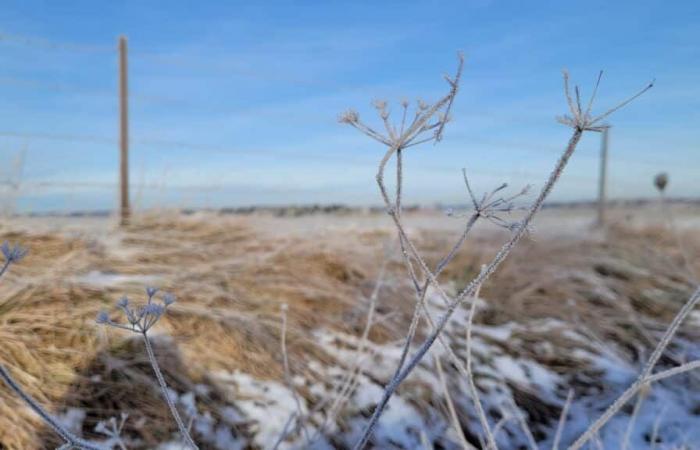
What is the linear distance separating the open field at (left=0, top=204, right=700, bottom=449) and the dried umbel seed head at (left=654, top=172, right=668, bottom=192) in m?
0.50

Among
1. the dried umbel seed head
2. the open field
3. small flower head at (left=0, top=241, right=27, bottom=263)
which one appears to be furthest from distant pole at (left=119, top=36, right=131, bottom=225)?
small flower head at (left=0, top=241, right=27, bottom=263)

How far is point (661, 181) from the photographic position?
1436mm

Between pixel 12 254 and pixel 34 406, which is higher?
pixel 12 254

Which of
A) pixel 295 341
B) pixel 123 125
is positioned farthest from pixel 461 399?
pixel 123 125

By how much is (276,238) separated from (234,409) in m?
1.26

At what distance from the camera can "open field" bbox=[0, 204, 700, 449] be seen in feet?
5.40

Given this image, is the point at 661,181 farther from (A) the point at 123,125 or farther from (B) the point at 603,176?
(B) the point at 603,176

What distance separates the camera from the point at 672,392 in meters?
2.52

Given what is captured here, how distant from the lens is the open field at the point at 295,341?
1645mm

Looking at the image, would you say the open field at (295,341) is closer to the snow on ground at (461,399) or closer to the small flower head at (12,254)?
the snow on ground at (461,399)

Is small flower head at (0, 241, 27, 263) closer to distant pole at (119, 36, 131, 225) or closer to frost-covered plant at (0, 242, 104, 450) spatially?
frost-covered plant at (0, 242, 104, 450)

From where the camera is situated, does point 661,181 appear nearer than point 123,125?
Yes

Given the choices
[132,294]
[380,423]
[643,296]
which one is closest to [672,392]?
[643,296]

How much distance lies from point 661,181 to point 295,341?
121 cm
